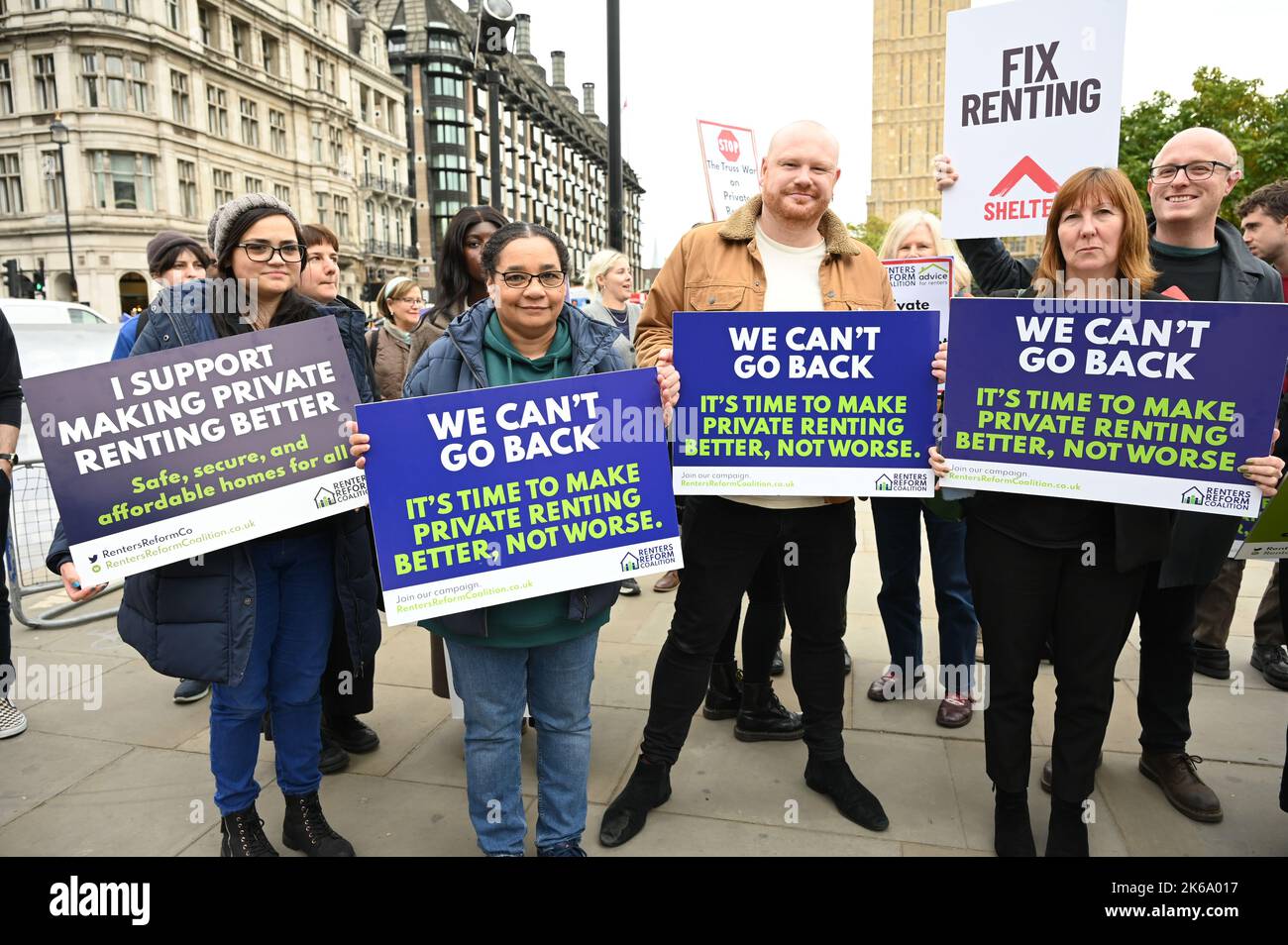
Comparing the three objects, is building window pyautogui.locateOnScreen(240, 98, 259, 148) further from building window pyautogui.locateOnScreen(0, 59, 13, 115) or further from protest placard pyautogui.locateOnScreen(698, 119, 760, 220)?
protest placard pyautogui.locateOnScreen(698, 119, 760, 220)

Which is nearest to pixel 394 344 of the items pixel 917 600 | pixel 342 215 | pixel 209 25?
pixel 917 600

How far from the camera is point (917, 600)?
3.98 metres

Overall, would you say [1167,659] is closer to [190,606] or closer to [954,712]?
[954,712]

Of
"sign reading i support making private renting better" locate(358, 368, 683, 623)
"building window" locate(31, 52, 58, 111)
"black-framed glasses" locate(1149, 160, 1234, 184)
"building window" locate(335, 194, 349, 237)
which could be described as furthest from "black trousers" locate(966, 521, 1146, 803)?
"building window" locate(335, 194, 349, 237)

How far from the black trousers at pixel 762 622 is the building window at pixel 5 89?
175 feet

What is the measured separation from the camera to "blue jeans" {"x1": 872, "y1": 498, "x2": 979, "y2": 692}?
3.82 metres

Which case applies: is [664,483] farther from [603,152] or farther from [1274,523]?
[603,152]

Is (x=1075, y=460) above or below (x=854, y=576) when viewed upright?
above

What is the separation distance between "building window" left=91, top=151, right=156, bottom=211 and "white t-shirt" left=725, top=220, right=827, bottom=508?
47.4 metres

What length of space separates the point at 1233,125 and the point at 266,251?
35091 mm

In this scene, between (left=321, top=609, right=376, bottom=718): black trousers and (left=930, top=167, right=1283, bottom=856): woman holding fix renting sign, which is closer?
(left=930, top=167, right=1283, bottom=856): woman holding fix renting sign

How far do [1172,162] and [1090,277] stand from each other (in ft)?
2.50

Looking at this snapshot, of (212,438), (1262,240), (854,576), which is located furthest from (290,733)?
(1262,240)

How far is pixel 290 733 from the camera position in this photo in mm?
2885
